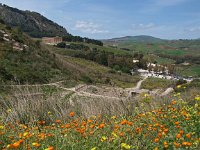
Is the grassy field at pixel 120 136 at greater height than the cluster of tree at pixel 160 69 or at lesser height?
greater

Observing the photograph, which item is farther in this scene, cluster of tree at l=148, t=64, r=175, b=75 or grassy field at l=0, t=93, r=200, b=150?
cluster of tree at l=148, t=64, r=175, b=75

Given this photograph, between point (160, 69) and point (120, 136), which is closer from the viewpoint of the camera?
point (120, 136)

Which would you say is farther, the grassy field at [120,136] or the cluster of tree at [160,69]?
the cluster of tree at [160,69]

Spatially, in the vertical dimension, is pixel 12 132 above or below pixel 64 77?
above

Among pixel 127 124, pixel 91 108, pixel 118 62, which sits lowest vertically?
pixel 118 62

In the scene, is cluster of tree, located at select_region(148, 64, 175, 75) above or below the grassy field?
below

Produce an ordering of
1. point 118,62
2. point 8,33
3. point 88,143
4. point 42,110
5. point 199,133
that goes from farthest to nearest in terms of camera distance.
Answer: point 118,62 → point 8,33 → point 42,110 → point 199,133 → point 88,143

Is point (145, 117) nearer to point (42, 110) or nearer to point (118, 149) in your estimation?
point (118, 149)

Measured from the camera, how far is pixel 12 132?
554 cm

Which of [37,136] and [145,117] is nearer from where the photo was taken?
[37,136]

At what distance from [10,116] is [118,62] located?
120m

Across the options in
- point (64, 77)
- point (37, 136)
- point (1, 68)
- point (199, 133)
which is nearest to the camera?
point (37, 136)

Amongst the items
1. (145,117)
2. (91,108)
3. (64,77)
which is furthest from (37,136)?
(64,77)

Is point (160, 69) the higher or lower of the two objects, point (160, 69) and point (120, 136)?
the lower
